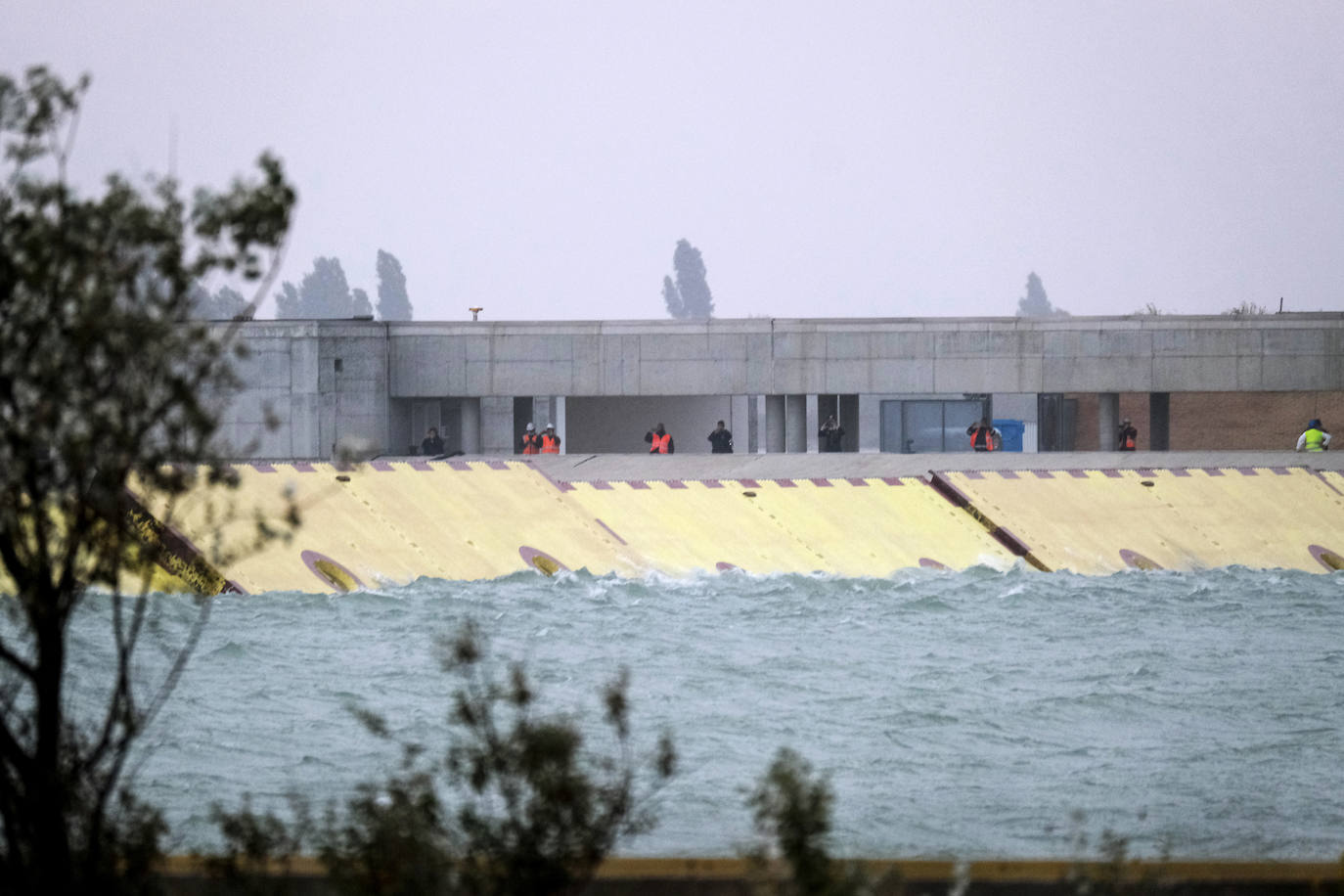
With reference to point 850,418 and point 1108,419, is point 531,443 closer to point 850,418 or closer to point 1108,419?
point 850,418

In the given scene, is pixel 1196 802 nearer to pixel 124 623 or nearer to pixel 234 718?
pixel 234 718

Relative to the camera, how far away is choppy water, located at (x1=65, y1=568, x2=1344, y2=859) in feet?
32.6

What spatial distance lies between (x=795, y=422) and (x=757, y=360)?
2047 mm

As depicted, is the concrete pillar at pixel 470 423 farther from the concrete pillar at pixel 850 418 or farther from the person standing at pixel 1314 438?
the person standing at pixel 1314 438

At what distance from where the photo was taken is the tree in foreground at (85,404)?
465 centimetres

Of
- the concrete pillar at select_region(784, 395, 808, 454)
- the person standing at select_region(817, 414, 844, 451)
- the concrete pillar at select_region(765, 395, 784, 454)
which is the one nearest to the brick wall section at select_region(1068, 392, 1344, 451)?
the concrete pillar at select_region(784, 395, 808, 454)

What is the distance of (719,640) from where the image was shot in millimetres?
16375

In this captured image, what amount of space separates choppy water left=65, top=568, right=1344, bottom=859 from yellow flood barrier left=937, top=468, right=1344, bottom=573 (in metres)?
0.83

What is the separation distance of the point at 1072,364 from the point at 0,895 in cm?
3796

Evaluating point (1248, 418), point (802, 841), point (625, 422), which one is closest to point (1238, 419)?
point (1248, 418)

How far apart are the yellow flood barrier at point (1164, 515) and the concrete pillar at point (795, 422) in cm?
1771

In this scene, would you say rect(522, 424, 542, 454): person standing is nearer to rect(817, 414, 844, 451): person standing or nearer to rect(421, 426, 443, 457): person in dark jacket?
rect(421, 426, 443, 457): person in dark jacket

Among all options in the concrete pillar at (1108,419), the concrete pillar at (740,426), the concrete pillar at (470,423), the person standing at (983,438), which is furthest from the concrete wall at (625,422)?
the concrete pillar at (1108,419)

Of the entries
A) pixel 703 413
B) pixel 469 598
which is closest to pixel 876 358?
pixel 703 413
